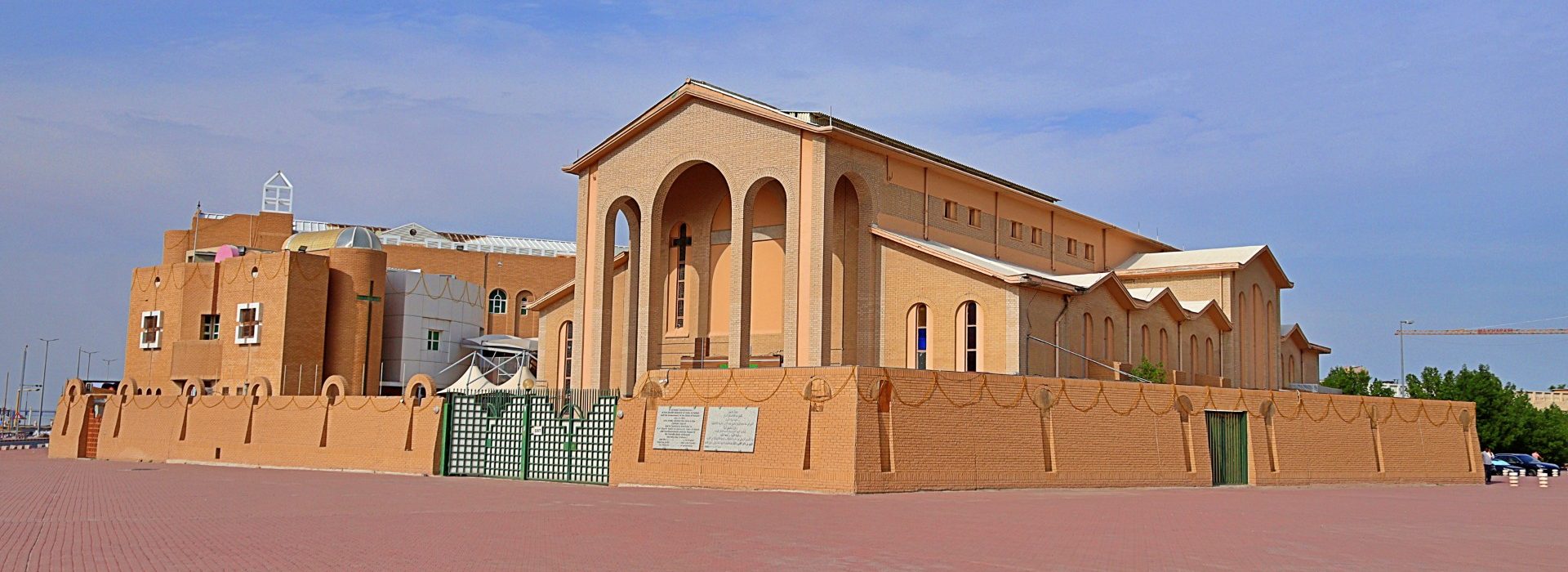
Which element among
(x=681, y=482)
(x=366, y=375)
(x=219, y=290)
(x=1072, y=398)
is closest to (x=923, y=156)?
(x=1072, y=398)

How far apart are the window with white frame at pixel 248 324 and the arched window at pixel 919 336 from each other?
27.9 metres

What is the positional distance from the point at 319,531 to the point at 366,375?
40074mm

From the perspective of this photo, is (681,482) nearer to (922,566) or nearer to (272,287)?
(922,566)

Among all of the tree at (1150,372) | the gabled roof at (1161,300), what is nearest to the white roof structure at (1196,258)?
the gabled roof at (1161,300)

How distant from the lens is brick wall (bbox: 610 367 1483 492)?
79.4 feet

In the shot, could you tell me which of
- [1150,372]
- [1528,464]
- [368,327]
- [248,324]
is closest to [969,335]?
[1150,372]

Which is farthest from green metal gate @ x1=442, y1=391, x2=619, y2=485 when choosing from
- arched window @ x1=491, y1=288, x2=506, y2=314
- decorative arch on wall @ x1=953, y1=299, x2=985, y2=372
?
arched window @ x1=491, y1=288, x2=506, y2=314

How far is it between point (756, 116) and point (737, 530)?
2272 cm

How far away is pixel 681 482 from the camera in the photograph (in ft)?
85.8

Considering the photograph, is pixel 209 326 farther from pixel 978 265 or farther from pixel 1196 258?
pixel 1196 258

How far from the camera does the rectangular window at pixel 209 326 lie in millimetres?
53094

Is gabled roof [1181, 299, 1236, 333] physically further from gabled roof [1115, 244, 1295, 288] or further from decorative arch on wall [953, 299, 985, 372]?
decorative arch on wall [953, 299, 985, 372]

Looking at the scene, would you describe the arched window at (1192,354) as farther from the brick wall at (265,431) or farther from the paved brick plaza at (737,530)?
the brick wall at (265,431)

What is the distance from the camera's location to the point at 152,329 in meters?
54.7
